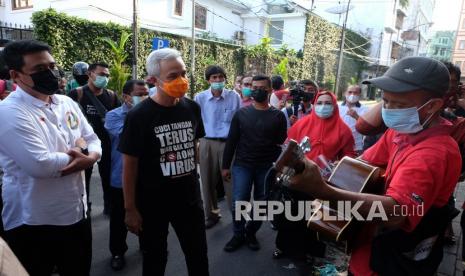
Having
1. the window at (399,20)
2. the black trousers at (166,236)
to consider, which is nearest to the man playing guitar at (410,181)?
the black trousers at (166,236)

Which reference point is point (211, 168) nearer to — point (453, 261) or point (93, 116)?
point (93, 116)

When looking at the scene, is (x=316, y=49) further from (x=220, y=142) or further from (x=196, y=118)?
(x=196, y=118)

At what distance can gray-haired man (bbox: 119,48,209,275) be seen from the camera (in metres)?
2.19

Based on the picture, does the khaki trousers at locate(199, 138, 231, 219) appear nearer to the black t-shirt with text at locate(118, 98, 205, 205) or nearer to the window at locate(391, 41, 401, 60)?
the black t-shirt with text at locate(118, 98, 205, 205)

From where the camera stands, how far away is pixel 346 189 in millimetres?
1587

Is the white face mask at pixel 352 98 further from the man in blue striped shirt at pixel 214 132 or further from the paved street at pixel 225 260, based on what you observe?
the paved street at pixel 225 260

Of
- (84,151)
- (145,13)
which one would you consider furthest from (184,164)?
(145,13)

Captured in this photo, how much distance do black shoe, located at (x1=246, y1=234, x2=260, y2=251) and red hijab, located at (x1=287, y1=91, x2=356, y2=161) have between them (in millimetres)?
1127

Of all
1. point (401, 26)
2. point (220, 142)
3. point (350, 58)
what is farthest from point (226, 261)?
point (401, 26)

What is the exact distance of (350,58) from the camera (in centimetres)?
2873

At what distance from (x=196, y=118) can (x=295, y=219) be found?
1.26m

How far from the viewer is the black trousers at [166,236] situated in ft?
7.48

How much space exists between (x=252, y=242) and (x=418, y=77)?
2720 mm

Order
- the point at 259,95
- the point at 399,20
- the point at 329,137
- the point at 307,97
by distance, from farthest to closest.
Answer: the point at 399,20 → the point at 307,97 → the point at 259,95 → the point at 329,137
